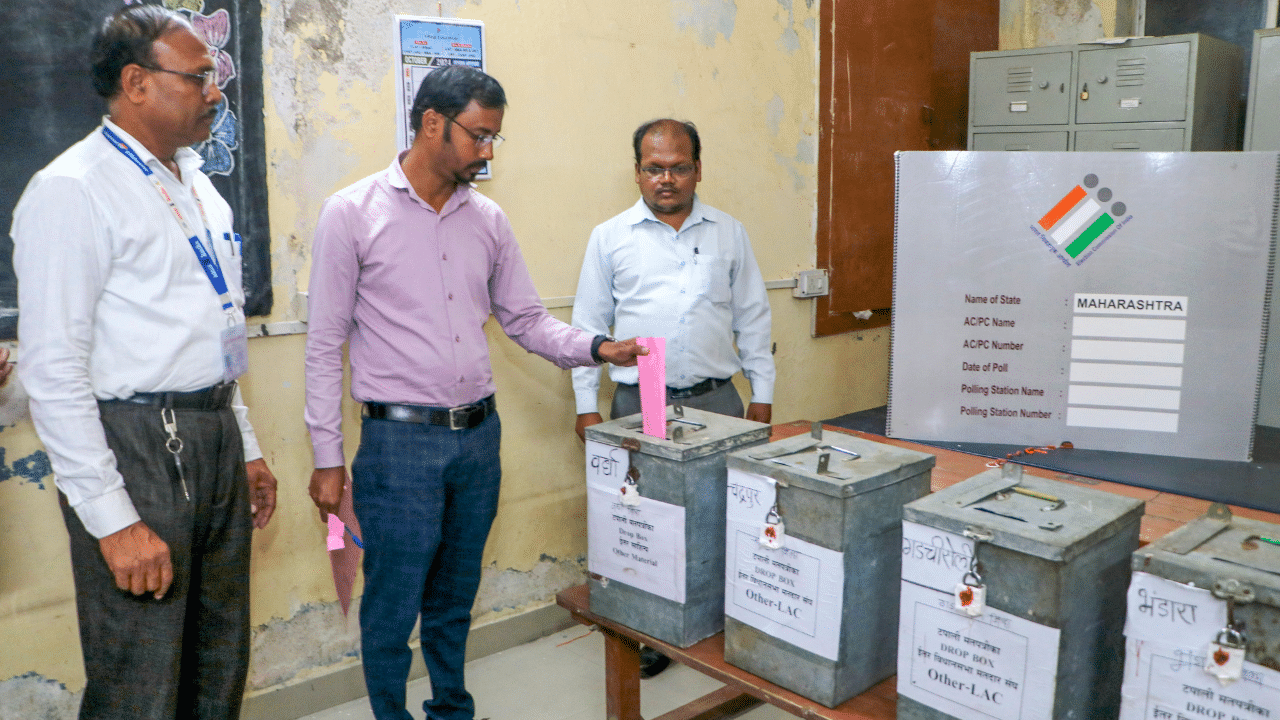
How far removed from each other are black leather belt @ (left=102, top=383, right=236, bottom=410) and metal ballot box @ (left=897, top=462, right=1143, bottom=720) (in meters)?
1.18

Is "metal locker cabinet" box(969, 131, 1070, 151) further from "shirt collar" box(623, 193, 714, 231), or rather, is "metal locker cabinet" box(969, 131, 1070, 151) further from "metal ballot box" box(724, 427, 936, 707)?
"metal ballot box" box(724, 427, 936, 707)

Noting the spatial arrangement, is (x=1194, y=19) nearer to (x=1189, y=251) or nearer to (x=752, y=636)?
(x=1189, y=251)

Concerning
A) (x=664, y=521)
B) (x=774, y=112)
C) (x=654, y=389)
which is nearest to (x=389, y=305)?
(x=654, y=389)

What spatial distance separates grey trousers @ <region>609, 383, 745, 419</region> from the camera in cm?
250

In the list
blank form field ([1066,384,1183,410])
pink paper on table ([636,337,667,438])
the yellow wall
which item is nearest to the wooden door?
the yellow wall

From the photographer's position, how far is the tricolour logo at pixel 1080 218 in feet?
7.45

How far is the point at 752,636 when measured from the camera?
1.45 metres

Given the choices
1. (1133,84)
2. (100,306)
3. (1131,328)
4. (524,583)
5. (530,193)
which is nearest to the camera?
(100,306)

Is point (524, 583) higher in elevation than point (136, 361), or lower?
lower

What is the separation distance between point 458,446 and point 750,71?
181cm

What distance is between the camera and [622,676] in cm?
182

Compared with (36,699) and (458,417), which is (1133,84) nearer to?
(458,417)

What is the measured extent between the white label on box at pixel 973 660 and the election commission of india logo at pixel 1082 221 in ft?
4.55

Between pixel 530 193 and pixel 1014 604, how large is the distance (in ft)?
5.96
